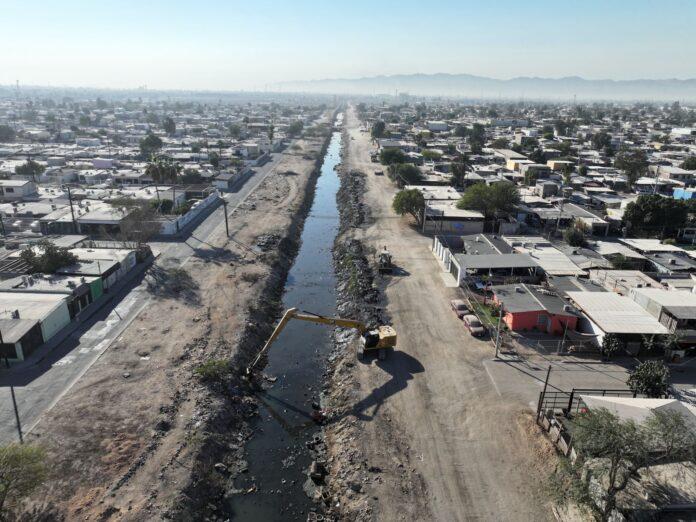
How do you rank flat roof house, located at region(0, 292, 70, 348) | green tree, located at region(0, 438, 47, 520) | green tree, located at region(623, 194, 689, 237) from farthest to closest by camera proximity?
green tree, located at region(623, 194, 689, 237) → flat roof house, located at region(0, 292, 70, 348) → green tree, located at region(0, 438, 47, 520)

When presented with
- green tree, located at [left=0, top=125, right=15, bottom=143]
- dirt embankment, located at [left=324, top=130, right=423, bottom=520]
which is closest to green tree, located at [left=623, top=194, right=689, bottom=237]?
dirt embankment, located at [left=324, top=130, right=423, bottom=520]

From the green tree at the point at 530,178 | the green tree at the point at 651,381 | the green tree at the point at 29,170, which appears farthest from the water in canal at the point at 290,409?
the green tree at the point at 29,170

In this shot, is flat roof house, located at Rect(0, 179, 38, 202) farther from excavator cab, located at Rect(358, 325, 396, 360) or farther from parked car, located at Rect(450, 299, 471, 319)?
parked car, located at Rect(450, 299, 471, 319)

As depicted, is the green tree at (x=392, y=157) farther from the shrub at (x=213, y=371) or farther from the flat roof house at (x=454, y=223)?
the shrub at (x=213, y=371)

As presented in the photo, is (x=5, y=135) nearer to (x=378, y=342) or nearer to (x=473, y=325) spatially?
(x=378, y=342)

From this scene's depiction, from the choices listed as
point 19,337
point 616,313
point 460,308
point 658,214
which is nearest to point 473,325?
point 460,308
